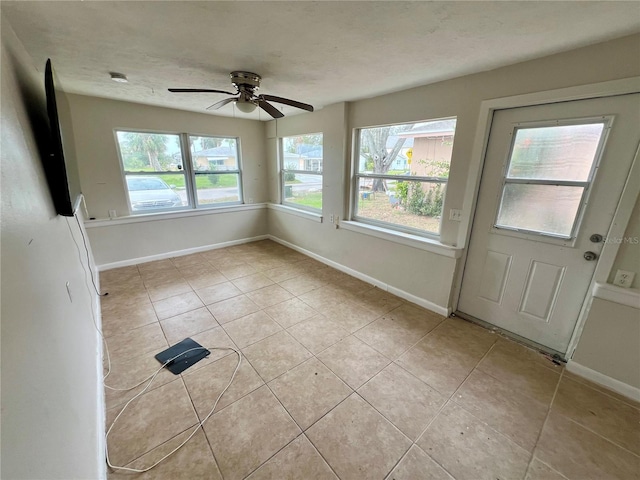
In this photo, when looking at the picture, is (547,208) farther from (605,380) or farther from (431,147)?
(605,380)

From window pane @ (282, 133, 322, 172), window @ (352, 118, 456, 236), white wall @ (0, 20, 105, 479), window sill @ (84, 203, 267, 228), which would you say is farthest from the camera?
window pane @ (282, 133, 322, 172)

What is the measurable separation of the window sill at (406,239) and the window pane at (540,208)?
48cm

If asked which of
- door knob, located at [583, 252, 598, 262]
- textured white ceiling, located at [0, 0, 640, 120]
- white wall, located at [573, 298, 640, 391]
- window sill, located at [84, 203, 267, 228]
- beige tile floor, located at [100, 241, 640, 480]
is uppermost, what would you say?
textured white ceiling, located at [0, 0, 640, 120]

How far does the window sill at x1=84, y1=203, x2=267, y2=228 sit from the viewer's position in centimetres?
354

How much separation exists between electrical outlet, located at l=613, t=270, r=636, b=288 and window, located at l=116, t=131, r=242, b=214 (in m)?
4.85

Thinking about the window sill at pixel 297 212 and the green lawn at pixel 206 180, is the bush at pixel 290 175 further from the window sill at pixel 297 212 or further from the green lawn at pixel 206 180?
the green lawn at pixel 206 180

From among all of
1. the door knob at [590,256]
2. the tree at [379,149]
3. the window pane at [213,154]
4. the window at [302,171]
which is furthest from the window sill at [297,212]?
the door knob at [590,256]

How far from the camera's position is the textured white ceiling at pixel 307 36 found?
4.42ft

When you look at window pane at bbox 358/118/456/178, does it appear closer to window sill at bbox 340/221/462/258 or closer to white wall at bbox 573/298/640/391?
window sill at bbox 340/221/462/258

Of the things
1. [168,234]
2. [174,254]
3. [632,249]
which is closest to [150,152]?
[168,234]

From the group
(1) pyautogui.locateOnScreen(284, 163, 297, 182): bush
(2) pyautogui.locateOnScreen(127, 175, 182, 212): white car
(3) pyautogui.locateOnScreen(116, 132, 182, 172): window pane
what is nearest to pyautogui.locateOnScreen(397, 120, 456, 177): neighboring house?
(1) pyautogui.locateOnScreen(284, 163, 297, 182): bush

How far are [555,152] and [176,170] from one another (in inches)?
181

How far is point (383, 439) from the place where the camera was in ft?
5.00

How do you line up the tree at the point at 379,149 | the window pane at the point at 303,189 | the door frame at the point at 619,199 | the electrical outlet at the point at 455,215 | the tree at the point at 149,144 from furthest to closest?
the window pane at the point at 303,189
the tree at the point at 149,144
the tree at the point at 379,149
the electrical outlet at the point at 455,215
the door frame at the point at 619,199
